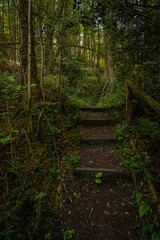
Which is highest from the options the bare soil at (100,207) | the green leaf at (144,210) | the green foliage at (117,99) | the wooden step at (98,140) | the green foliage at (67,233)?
the green foliage at (117,99)

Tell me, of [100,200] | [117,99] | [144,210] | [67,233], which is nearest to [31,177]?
[67,233]

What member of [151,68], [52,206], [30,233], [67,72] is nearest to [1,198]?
[30,233]

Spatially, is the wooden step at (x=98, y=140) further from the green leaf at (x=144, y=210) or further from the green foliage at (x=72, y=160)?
the green leaf at (x=144, y=210)

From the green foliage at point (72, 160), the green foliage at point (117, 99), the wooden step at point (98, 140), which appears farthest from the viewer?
the green foliage at point (117, 99)

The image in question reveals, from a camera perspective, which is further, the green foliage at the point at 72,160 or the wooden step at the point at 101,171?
the green foliage at the point at 72,160

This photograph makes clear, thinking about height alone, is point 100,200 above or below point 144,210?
below

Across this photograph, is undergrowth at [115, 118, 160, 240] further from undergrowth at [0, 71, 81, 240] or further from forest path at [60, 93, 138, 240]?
undergrowth at [0, 71, 81, 240]

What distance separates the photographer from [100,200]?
7.25 ft

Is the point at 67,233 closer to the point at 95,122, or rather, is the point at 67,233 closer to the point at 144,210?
the point at 144,210

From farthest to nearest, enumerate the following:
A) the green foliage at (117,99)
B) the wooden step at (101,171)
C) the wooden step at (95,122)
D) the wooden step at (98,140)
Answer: the green foliage at (117,99) → the wooden step at (95,122) → the wooden step at (98,140) → the wooden step at (101,171)

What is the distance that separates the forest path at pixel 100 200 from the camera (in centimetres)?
180

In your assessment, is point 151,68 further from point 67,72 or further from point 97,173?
point 67,72

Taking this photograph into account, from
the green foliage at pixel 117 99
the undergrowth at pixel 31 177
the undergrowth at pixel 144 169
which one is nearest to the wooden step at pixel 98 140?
the undergrowth at pixel 144 169

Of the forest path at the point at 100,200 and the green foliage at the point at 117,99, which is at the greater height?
the green foliage at the point at 117,99
